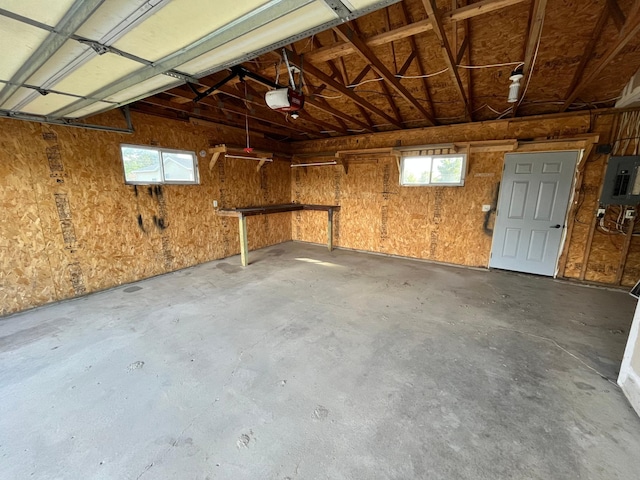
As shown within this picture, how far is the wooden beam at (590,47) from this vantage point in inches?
89.6

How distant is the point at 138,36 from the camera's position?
1.43 m

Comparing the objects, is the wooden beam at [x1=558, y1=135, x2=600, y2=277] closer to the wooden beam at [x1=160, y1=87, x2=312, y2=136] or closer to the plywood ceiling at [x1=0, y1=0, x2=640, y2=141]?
the plywood ceiling at [x1=0, y1=0, x2=640, y2=141]

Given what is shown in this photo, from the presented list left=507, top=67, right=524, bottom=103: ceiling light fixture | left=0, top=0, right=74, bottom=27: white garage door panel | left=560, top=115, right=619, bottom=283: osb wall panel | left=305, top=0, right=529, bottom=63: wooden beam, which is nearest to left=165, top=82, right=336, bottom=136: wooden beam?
left=305, top=0, right=529, bottom=63: wooden beam

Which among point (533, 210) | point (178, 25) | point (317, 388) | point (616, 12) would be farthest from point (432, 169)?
point (178, 25)

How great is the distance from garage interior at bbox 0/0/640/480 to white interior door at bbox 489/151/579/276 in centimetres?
3

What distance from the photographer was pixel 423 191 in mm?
5086

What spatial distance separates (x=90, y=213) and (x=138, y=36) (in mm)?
3085

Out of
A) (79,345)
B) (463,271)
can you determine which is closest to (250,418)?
(79,345)

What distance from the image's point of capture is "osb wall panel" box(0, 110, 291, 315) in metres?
2.95

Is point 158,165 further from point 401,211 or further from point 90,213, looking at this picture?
point 401,211

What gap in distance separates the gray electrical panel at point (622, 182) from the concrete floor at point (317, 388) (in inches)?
55.2

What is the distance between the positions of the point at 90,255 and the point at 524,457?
4.96 meters

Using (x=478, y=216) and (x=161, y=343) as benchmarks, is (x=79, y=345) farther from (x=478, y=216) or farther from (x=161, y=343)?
(x=478, y=216)

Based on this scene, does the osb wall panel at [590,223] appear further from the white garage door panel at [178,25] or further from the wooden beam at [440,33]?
the white garage door panel at [178,25]
